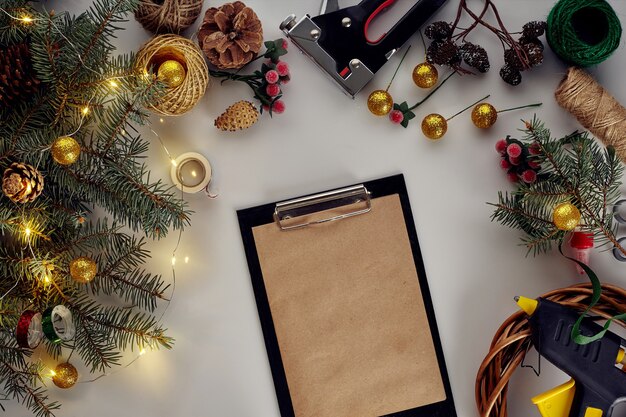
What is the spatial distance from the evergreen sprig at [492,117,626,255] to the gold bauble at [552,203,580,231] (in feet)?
0.10

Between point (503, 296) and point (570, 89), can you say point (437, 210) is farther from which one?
point (570, 89)

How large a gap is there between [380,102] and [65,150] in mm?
493

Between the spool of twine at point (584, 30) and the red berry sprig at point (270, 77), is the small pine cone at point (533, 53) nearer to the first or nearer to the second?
the spool of twine at point (584, 30)

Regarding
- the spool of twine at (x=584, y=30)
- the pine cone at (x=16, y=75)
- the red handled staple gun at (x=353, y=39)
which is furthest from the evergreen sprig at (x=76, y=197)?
the spool of twine at (x=584, y=30)

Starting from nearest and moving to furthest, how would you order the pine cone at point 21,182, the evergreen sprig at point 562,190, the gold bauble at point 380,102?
the pine cone at point 21,182 → the evergreen sprig at point 562,190 → the gold bauble at point 380,102

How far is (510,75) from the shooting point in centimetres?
107

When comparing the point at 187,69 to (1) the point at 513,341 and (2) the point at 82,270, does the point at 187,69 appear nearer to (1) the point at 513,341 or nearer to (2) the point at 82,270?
(2) the point at 82,270

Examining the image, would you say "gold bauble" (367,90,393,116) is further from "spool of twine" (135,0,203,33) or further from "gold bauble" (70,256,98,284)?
"gold bauble" (70,256,98,284)

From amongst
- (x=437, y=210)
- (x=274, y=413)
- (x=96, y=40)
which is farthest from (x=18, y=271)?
(x=437, y=210)

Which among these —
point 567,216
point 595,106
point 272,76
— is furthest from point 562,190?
point 272,76

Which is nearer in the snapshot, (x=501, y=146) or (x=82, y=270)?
(x=82, y=270)

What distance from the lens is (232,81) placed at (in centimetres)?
109

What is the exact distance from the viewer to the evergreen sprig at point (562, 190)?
958 millimetres

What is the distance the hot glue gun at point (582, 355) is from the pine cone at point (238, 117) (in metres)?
0.51
